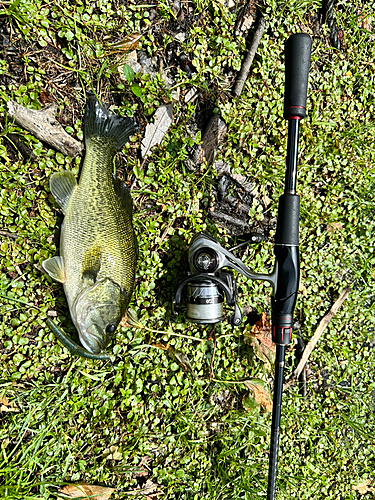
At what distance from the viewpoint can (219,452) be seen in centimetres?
280

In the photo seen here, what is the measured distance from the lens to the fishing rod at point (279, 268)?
7.34 ft

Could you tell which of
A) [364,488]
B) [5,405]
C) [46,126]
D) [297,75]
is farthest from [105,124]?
[364,488]

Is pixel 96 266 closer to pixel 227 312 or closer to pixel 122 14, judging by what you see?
pixel 227 312

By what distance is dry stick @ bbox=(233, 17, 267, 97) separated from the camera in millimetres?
2809

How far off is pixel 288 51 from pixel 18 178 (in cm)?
164

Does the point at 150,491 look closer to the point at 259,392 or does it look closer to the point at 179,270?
the point at 259,392

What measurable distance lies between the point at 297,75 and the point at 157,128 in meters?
0.87

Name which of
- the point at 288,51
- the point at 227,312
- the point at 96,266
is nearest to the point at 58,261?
the point at 96,266

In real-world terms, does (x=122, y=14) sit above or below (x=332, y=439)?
above

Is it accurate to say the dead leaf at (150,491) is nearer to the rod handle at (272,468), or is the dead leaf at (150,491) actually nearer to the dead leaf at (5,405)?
the rod handle at (272,468)

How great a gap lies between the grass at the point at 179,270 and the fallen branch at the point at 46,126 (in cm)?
5

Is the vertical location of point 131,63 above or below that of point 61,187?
above

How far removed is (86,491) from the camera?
246cm

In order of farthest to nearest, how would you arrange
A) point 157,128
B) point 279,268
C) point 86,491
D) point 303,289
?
point 303,289 < point 157,128 < point 86,491 < point 279,268
